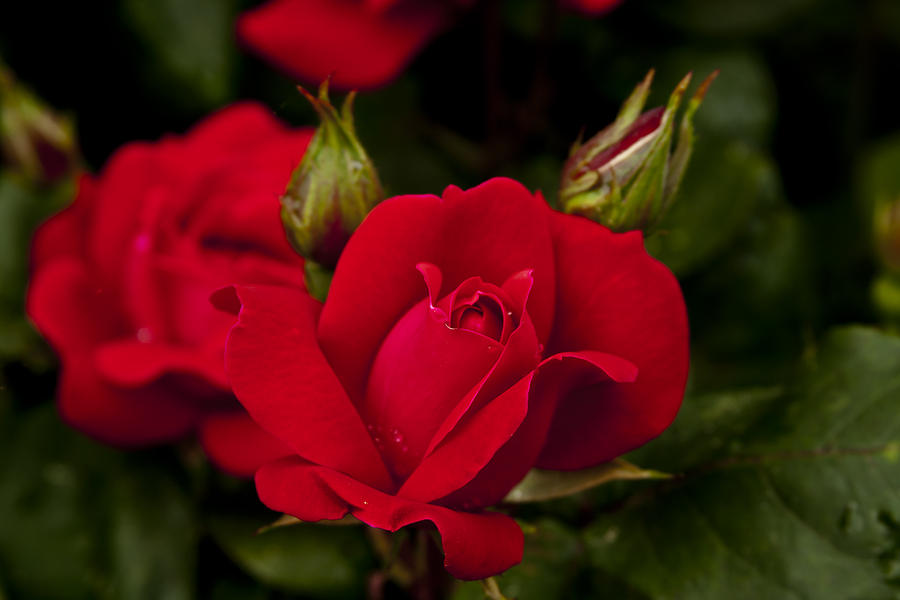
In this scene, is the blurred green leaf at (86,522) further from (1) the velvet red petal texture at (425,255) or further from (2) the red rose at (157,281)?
(1) the velvet red petal texture at (425,255)

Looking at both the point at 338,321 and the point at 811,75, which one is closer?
the point at 338,321

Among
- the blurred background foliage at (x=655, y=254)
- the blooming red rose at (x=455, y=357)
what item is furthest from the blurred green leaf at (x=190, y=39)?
the blooming red rose at (x=455, y=357)

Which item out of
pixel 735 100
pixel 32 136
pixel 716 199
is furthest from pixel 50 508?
pixel 735 100

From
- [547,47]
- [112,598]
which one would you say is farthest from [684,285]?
[112,598]

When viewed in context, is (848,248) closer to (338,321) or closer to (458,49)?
(458,49)

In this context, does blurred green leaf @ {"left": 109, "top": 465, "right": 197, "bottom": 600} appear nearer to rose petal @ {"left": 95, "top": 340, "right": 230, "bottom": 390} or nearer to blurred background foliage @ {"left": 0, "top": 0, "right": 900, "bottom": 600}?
blurred background foliage @ {"left": 0, "top": 0, "right": 900, "bottom": 600}

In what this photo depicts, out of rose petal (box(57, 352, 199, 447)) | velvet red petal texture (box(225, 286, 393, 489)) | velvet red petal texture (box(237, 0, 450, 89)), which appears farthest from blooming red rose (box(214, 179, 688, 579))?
velvet red petal texture (box(237, 0, 450, 89))
